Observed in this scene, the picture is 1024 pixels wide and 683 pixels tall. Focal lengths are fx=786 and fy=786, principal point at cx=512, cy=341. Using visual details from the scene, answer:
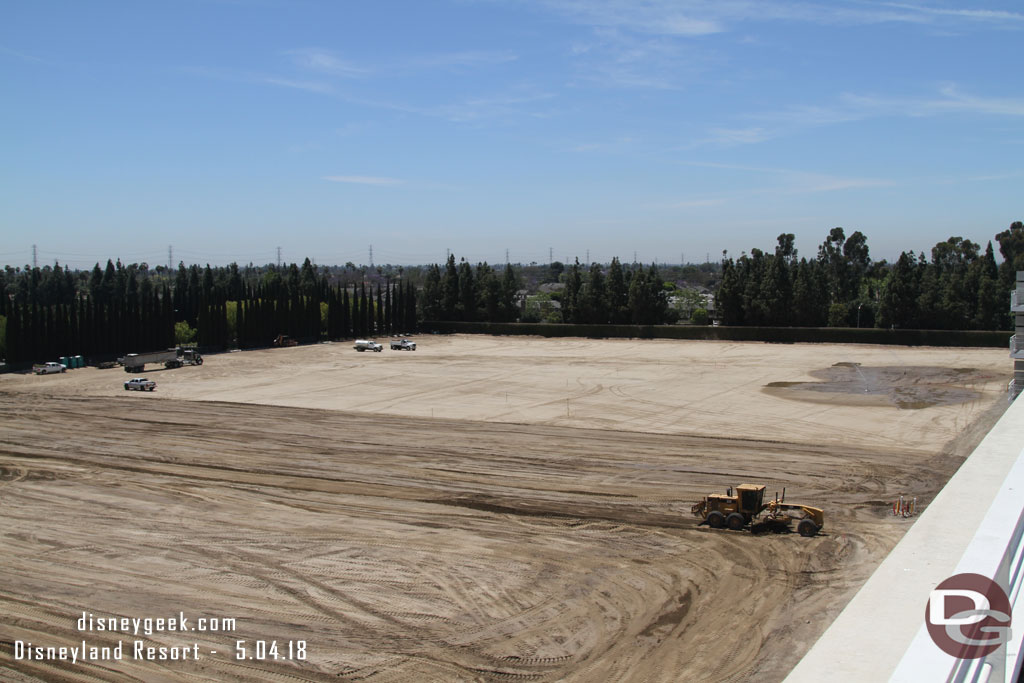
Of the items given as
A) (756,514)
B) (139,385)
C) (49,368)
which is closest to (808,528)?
(756,514)

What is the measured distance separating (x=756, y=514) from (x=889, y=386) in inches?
1341

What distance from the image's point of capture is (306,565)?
17.8 meters

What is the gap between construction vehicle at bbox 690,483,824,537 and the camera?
19.6 meters

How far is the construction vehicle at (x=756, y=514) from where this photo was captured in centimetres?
1961

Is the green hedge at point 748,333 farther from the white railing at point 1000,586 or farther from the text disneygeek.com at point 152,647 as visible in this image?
the white railing at point 1000,586

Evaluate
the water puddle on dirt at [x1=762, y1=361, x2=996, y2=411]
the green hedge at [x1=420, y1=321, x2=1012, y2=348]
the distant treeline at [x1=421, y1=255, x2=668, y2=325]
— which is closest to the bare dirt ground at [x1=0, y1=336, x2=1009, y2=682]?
the water puddle on dirt at [x1=762, y1=361, x2=996, y2=411]

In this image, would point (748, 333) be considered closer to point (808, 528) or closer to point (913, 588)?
point (808, 528)

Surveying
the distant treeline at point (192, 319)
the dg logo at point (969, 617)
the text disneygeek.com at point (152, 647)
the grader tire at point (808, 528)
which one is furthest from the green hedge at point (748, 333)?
the dg logo at point (969, 617)

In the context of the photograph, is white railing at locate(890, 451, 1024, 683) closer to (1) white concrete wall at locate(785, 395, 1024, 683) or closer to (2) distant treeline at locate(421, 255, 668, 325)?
(1) white concrete wall at locate(785, 395, 1024, 683)

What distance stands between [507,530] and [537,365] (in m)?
42.7

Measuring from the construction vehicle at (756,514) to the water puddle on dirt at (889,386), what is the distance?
78.8 feet

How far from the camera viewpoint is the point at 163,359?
61625 millimetres

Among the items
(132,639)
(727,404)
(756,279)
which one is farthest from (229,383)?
(756,279)

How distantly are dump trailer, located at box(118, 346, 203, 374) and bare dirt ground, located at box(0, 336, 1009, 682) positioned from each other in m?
9.54
